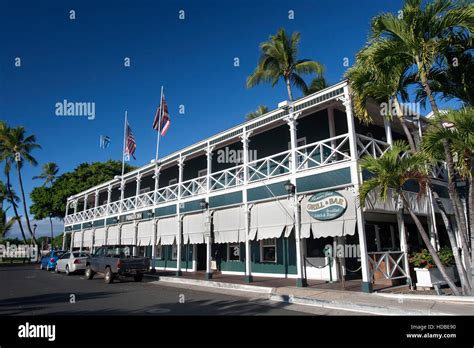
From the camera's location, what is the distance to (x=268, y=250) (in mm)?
16391

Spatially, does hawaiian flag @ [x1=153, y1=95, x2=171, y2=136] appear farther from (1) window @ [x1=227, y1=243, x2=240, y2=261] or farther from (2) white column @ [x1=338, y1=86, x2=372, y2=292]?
(2) white column @ [x1=338, y1=86, x2=372, y2=292]

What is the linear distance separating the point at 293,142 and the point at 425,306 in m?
6.77

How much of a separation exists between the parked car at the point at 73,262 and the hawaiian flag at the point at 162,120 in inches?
352

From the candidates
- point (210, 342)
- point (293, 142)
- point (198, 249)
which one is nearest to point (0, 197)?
point (198, 249)

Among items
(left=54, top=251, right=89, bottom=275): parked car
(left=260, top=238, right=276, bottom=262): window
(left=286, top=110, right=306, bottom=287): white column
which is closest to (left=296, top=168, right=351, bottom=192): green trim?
(left=286, top=110, right=306, bottom=287): white column

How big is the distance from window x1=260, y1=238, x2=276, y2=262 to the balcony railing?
10.2 feet

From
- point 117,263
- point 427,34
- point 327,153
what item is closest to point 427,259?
point 327,153

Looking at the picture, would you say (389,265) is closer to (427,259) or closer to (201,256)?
(427,259)

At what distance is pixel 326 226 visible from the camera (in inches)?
444

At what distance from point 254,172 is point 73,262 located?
13.1 metres

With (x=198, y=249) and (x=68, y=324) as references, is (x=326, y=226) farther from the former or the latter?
(x=198, y=249)

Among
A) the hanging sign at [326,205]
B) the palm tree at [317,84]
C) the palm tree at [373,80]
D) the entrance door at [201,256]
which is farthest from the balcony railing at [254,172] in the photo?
the palm tree at [317,84]

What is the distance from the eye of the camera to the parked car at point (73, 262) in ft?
66.6

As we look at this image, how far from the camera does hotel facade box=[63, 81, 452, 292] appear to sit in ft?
37.0
